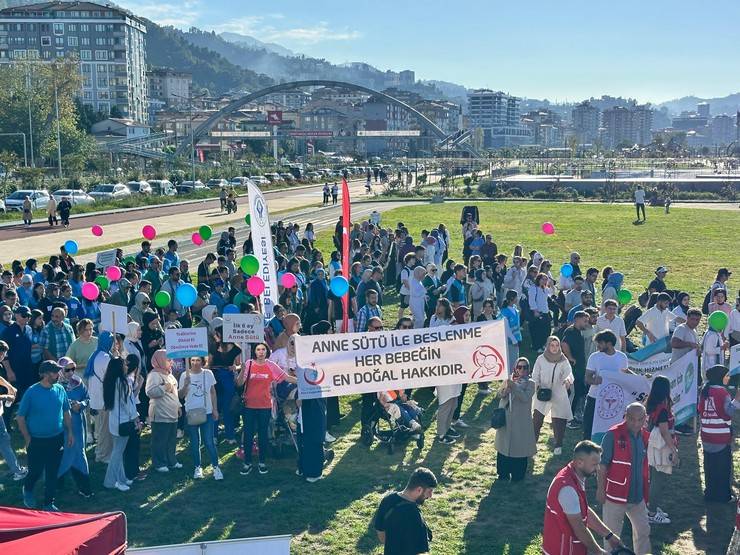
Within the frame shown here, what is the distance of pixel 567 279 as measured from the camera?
1592cm

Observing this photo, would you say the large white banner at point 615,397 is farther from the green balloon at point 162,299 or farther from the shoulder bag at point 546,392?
the green balloon at point 162,299

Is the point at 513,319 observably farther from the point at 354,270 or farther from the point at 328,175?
the point at 328,175

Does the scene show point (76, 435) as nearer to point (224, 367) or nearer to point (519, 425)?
point (224, 367)

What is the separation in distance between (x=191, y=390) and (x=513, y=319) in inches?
203

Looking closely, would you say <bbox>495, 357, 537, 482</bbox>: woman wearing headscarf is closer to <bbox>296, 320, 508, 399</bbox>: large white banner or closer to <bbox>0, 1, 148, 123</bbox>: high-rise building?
<bbox>296, 320, 508, 399</bbox>: large white banner

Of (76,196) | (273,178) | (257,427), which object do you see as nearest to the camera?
(257,427)

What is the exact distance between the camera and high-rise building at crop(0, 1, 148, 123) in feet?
489

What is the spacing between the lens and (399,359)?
9.56m

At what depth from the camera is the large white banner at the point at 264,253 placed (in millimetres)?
12672

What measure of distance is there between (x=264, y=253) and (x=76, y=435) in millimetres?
4416

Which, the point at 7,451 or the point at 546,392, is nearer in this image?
the point at 7,451

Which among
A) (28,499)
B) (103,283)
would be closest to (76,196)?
(103,283)

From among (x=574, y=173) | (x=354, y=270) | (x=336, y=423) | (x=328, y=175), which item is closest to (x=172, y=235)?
(x=354, y=270)

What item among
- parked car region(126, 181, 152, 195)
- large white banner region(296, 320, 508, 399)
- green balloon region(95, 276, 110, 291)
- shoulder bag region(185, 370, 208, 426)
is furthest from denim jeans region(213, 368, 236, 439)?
parked car region(126, 181, 152, 195)
